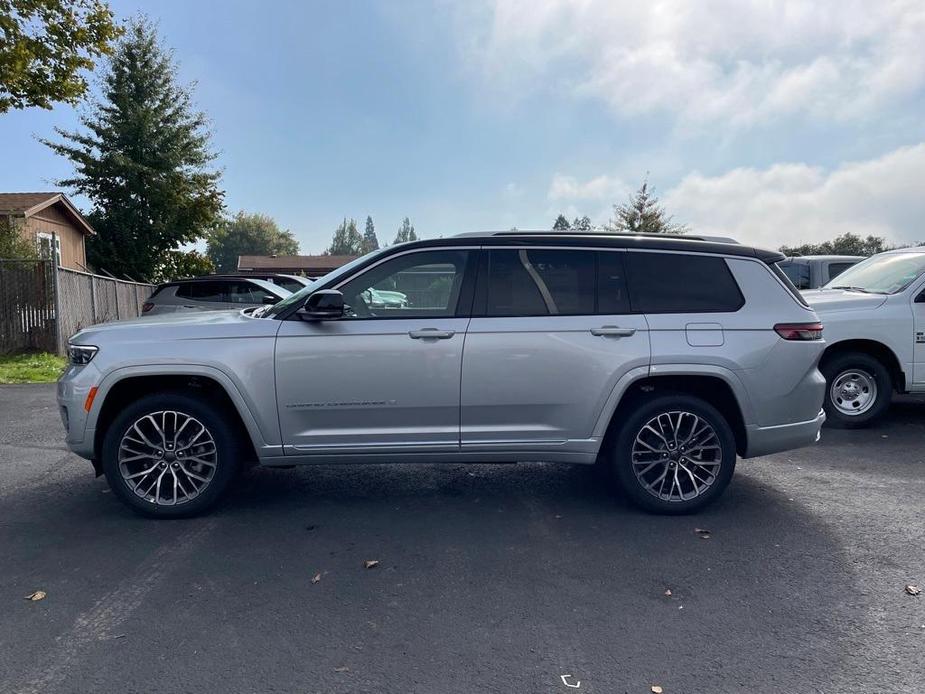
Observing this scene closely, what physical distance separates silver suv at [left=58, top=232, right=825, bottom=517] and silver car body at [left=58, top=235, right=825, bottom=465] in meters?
0.01

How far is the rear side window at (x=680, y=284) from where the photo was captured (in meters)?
4.68

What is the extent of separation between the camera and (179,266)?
28922 millimetres

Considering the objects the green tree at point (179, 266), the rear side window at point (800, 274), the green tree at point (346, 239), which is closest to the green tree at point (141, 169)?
the green tree at point (179, 266)

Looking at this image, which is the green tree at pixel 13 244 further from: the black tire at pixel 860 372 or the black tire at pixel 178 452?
the black tire at pixel 860 372

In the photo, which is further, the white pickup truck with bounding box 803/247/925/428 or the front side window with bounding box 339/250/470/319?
the white pickup truck with bounding box 803/247/925/428

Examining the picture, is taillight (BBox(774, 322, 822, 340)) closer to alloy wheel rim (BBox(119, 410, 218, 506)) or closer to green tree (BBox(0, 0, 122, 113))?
alloy wheel rim (BBox(119, 410, 218, 506))

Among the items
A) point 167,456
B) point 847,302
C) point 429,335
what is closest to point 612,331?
point 429,335

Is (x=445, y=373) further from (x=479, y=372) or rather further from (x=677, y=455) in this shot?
(x=677, y=455)

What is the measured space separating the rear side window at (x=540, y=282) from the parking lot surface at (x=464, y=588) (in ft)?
4.75

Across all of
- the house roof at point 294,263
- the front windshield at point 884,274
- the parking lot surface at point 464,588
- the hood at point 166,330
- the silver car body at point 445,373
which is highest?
the house roof at point 294,263

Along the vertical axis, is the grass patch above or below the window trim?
below

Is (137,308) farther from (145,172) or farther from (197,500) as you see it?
(197,500)

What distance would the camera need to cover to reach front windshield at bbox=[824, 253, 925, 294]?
7363mm

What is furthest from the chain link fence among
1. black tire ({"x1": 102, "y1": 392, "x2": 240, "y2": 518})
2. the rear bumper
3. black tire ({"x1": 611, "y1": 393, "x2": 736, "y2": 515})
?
the rear bumper
